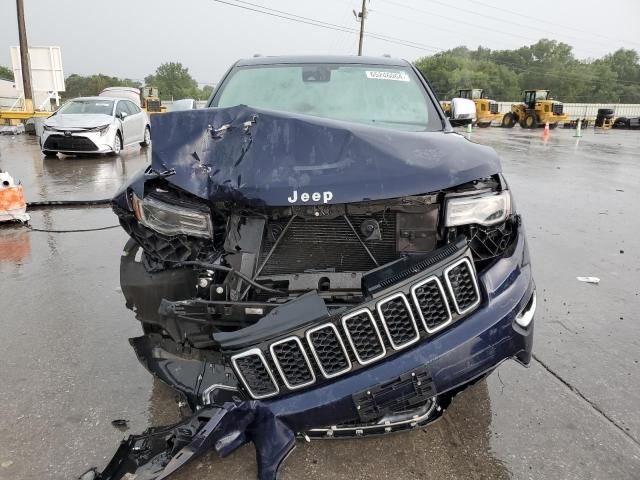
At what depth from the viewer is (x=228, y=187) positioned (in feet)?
6.62

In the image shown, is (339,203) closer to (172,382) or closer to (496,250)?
(496,250)

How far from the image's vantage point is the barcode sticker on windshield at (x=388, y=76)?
3.66m

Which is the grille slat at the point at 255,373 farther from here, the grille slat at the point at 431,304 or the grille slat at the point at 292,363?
the grille slat at the point at 431,304

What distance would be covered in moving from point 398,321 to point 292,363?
0.42 metres

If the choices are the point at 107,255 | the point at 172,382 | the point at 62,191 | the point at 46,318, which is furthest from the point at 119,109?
the point at 172,382

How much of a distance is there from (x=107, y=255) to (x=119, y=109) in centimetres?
962

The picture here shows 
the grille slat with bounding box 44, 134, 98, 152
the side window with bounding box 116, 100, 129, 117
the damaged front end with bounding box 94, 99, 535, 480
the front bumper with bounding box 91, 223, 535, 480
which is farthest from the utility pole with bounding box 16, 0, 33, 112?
the front bumper with bounding box 91, 223, 535, 480

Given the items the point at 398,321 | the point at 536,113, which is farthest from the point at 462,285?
the point at 536,113

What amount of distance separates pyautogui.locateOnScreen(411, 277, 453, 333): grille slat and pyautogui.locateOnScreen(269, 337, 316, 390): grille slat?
0.45 metres

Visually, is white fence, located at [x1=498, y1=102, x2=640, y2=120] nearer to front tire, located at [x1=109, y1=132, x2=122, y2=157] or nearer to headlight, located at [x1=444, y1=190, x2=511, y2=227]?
front tire, located at [x1=109, y1=132, x2=122, y2=157]

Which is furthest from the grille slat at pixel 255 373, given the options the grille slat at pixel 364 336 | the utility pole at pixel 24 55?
the utility pole at pixel 24 55

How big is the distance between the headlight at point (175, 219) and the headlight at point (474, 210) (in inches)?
39.5

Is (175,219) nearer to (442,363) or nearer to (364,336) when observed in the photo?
(364,336)

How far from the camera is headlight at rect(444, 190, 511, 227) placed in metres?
2.11
